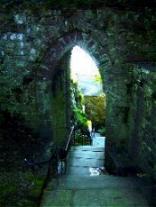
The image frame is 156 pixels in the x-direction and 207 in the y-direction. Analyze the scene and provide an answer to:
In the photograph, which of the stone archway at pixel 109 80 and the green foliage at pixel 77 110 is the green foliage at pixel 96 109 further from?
the stone archway at pixel 109 80

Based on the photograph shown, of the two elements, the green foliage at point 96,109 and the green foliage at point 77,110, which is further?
the green foliage at point 96,109

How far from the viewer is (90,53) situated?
330 inches

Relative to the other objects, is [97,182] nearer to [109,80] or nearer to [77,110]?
[109,80]

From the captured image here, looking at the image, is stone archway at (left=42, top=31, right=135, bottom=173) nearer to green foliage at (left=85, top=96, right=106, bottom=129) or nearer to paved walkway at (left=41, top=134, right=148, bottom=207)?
paved walkway at (left=41, top=134, right=148, bottom=207)

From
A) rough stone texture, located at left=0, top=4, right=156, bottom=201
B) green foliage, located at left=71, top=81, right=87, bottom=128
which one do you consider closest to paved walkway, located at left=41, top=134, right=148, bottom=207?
rough stone texture, located at left=0, top=4, right=156, bottom=201

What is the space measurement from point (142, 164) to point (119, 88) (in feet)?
6.52

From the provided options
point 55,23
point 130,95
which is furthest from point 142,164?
point 55,23

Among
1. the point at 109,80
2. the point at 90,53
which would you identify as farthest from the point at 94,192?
the point at 90,53

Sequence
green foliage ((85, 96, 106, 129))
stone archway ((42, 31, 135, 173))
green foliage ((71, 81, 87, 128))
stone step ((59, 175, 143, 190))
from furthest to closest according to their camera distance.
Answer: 1. green foliage ((85, 96, 106, 129))
2. green foliage ((71, 81, 87, 128))
3. stone archway ((42, 31, 135, 173))
4. stone step ((59, 175, 143, 190))

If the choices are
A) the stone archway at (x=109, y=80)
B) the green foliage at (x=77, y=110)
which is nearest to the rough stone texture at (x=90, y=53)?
the stone archway at (x=109, y=80)

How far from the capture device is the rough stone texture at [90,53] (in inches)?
321

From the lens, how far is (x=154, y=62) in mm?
8203

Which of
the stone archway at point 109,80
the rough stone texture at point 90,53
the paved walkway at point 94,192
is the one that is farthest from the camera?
the stone archway at point 109,80

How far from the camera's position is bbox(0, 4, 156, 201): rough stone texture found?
8.16 metres
